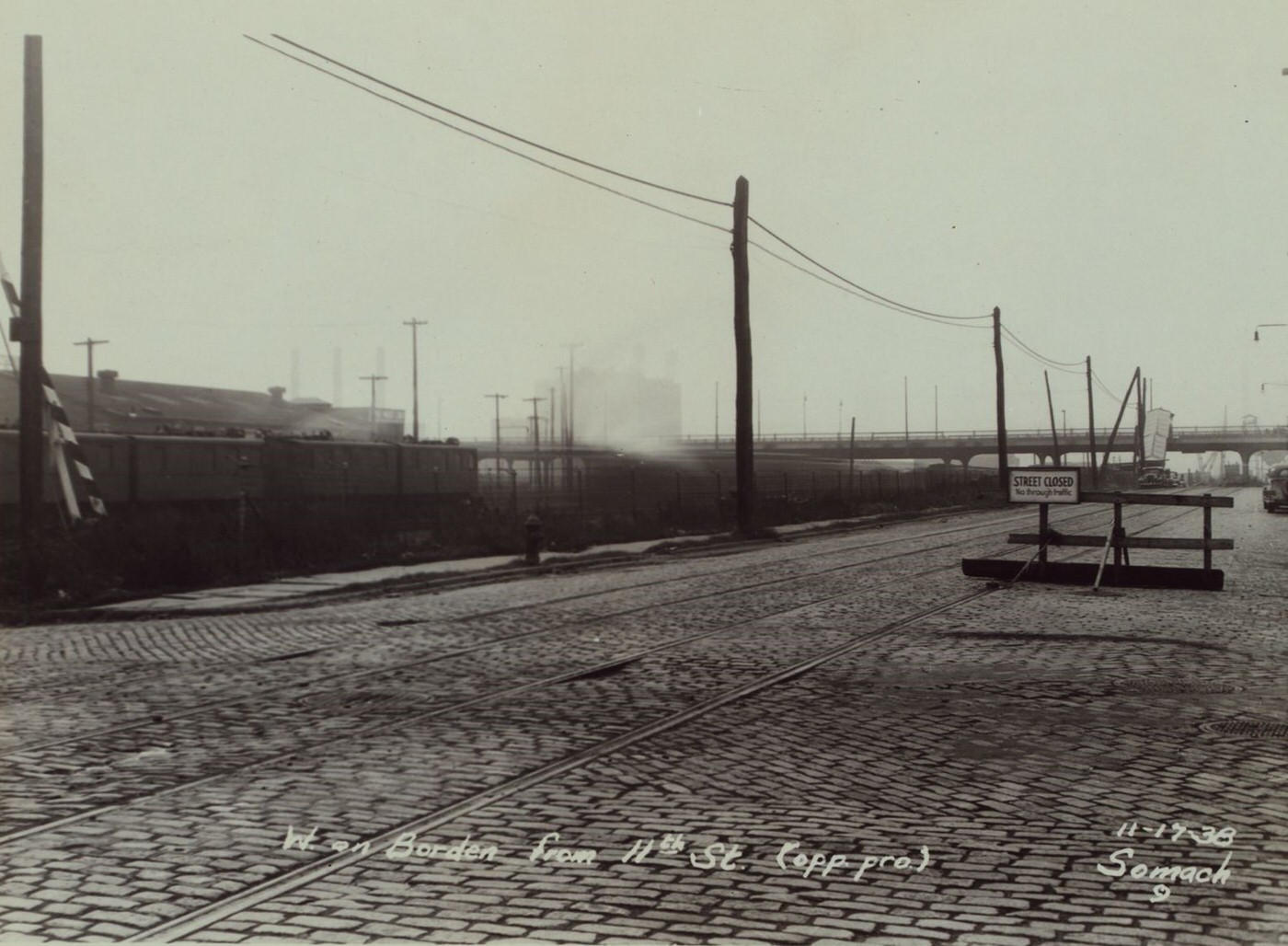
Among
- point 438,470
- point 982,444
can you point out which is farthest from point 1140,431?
point 438,470

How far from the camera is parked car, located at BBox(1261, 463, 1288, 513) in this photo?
1658 inches

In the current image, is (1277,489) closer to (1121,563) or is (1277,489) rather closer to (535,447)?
(1121,563)

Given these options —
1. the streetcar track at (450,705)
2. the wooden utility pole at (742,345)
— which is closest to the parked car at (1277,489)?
the wooden utility pole at (742,345)

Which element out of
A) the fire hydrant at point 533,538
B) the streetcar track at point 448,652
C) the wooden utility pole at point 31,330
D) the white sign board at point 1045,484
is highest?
the wooden utility pole at point 31,330

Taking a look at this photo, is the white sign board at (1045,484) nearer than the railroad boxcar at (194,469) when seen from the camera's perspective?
Yes

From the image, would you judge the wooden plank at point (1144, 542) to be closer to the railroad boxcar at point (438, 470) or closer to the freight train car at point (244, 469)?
the freight train car at point (244, 469)

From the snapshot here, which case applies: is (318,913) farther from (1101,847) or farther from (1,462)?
(1,462)

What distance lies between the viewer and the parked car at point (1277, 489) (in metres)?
42.1

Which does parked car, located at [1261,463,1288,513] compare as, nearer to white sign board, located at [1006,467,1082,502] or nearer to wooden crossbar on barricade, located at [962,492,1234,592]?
wooden crossbar on barricade, located at [962,492,1234,592]

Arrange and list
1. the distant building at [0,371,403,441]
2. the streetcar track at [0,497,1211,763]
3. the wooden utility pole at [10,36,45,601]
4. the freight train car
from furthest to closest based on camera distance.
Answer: the distant building at [0,371,403,441]
the freight train car
the wooden utility pole at [10,36,45,601]
the streetcar track at [0,497,1211,763]

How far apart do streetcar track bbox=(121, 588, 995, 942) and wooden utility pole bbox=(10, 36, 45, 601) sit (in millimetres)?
10647

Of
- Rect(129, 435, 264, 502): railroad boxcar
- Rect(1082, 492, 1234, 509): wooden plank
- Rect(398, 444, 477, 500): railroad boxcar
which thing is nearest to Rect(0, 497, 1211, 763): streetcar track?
Rect(1082, 492, 1234, 509): wooden plank

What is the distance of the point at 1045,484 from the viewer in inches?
650

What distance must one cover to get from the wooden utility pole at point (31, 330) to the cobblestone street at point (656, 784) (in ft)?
11.4
